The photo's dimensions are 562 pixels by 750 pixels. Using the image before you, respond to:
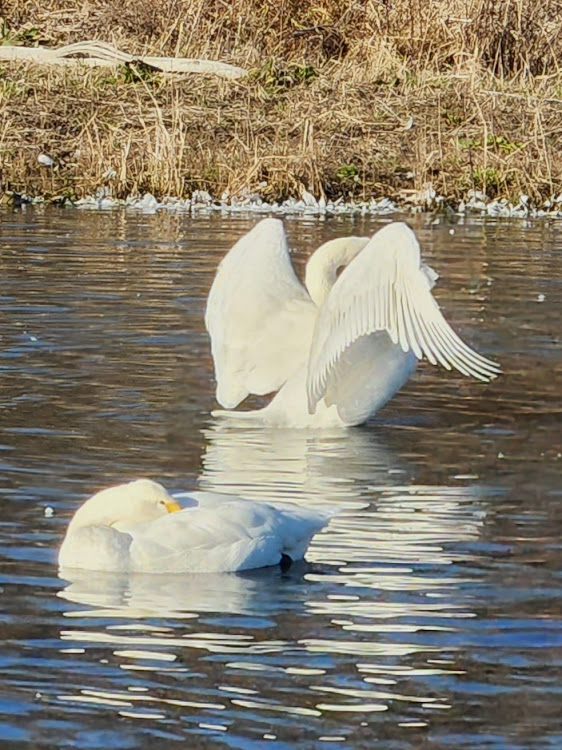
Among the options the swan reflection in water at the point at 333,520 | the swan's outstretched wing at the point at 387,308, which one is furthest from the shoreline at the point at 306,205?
the swan's outstretched wing at the point at 387,308

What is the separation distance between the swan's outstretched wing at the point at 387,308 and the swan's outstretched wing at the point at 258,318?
25.0 inches

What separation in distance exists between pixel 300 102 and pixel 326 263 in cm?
1277

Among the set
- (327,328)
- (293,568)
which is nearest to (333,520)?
(293,568)

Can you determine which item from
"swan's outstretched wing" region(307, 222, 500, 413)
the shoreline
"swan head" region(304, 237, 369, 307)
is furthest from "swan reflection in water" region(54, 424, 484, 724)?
the shoreline

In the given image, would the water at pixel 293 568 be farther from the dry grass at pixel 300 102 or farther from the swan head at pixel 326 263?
the dry grass at pixel 300 102

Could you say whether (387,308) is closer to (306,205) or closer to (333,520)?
(333,520)

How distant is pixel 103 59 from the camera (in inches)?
934

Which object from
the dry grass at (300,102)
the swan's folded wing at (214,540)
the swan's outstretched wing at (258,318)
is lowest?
the swan's folded wing at (214,540)

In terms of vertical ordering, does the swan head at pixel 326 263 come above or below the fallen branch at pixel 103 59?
below

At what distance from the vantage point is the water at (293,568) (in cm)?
475

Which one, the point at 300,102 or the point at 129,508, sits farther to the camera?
the point at 300,102

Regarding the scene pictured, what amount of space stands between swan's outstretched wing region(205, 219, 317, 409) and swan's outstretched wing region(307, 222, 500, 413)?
2.09 feet

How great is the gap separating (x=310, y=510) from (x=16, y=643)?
4.52 ft

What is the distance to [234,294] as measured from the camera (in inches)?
367
